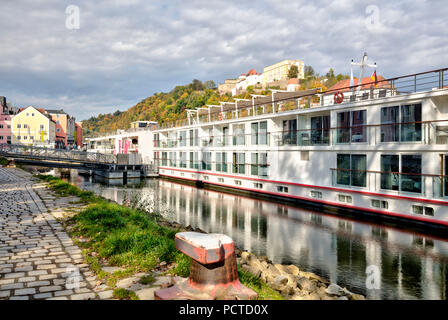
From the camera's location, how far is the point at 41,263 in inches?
248

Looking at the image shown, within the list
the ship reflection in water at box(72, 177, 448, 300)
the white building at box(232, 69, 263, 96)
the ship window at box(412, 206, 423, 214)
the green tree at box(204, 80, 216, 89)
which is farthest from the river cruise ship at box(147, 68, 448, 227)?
the green tree at box(204, 80, 216, 89)

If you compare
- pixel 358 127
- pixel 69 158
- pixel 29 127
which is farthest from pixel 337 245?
pixel 29 127

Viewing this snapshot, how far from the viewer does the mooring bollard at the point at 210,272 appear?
3.67m

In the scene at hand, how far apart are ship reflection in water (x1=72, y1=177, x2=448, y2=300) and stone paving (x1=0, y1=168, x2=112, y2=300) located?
21.4 ft

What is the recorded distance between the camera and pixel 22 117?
72.8m

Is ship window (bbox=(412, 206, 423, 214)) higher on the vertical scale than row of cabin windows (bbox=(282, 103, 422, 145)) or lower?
lower

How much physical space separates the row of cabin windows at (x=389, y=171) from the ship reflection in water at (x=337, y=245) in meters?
2.19

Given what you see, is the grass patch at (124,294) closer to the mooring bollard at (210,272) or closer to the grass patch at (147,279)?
the grass patch at (147,279)

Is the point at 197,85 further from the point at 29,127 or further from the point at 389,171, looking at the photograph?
the point at 389,171

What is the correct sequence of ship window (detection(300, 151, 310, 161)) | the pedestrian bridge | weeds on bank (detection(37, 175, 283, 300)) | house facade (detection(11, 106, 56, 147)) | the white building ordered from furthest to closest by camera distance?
1. the white building
2. house facade (detection(11, 106, 56, 147))
3. the pedestrian bridge
4. ship window (detection(300, 151, 310, 161))
5. weeds on bank (detection(37, 175, 283, 300))

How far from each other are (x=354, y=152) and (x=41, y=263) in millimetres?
16024

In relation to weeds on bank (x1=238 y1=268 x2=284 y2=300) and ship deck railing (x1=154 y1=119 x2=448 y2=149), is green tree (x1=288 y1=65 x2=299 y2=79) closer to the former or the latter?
ship deck railing (x1=154 y1=119 x2=448 y2=149)

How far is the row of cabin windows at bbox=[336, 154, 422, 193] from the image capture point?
591 inches
